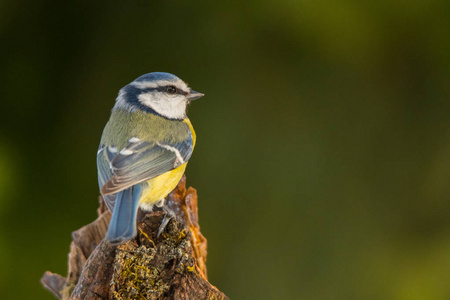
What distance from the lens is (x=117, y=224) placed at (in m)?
1.03

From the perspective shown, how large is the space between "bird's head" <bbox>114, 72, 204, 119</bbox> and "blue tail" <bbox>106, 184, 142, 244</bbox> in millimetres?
277

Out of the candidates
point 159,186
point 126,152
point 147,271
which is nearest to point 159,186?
point 159,186

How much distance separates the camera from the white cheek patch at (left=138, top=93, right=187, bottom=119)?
1.39 metres

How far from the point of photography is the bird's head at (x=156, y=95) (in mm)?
1373

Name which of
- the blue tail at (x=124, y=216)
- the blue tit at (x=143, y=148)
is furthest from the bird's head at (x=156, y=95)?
the blue tail at (x=124, y=216)

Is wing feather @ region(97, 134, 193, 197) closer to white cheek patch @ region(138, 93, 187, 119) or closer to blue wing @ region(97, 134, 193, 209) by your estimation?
blue wing @ region(97, 134, 193, 209)

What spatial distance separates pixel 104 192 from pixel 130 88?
0.38m

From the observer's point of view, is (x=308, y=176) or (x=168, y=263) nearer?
(x=168, y=263)

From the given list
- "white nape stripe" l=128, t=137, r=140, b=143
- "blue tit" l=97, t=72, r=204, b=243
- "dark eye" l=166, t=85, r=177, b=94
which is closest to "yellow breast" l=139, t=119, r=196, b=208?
"blue tit" l=97, t=72, r=204, b=243

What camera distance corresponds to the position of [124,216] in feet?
3.47

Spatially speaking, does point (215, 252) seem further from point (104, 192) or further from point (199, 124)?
point (104, 192)

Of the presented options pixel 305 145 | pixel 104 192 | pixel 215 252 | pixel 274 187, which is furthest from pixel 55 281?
pixel 305 145

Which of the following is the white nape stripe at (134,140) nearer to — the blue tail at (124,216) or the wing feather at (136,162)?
the wing feather at (136,162)

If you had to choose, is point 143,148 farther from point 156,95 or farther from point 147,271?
point 147,271
